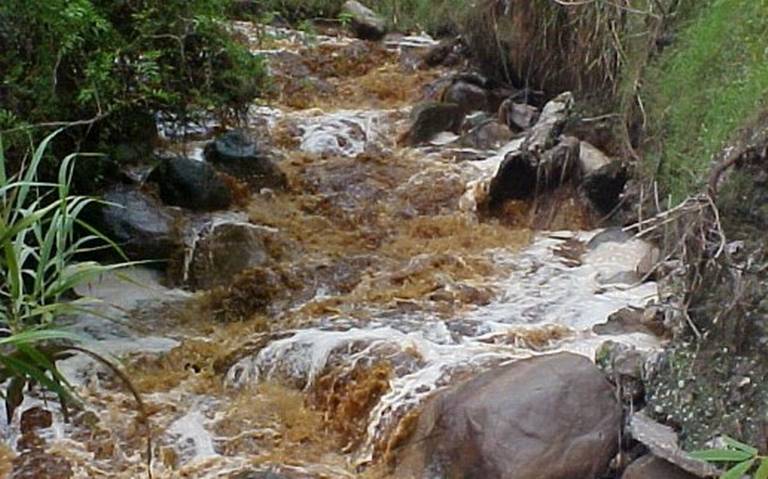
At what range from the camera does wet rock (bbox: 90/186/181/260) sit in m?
5.12

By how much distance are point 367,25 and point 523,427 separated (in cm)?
718

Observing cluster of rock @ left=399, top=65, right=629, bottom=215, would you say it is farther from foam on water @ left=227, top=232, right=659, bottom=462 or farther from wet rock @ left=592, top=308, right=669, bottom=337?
wet rock @ left=592, top=308, right=669, bottom=337

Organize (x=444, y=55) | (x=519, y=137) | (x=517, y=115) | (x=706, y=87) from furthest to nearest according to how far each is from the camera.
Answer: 1. (x=444, y=55)
2. (x=517, y=115)
3. (x=519, y=137)
4. (x=706, y=87)

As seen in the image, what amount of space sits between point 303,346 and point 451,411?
1.03m

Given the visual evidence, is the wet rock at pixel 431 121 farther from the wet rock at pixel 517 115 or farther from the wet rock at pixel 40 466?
the wet rock at pixel 40 466

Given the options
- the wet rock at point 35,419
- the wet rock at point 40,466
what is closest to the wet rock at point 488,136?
the wet rock at point 35,419

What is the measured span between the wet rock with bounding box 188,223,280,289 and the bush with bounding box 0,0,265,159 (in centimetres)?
80

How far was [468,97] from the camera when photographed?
7535 mm

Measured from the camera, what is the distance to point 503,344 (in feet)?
14.0

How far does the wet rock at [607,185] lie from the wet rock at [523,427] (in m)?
2.11

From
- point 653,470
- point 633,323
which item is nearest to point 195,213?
point 633,323

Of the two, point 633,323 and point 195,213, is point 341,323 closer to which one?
point 633,323

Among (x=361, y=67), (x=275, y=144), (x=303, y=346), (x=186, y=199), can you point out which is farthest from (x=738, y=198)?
(x=361, y=67)

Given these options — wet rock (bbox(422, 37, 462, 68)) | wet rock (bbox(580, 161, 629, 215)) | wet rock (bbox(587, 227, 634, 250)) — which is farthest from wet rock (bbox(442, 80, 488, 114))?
wet rock (bbox(587, 227, 634, 250))
